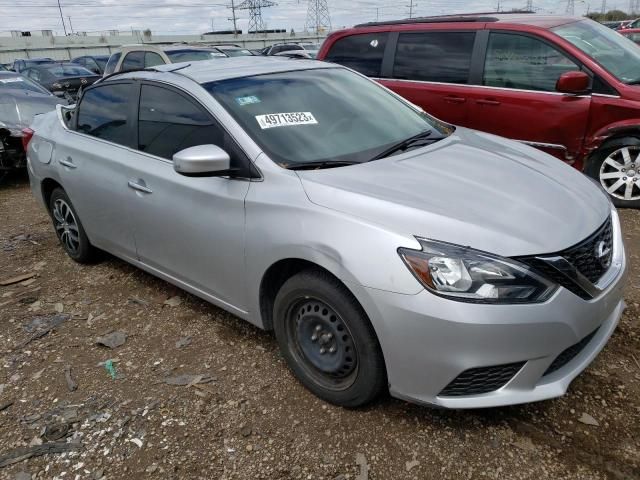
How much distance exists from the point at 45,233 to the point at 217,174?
3.72m

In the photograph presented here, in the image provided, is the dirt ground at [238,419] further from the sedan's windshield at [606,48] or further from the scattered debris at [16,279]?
the sedan's windshield at [606,48]

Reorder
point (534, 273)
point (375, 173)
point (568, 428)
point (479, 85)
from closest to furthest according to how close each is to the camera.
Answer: point (534, 273) < point (568, 428) < point (375, 173) < point (479, 85)

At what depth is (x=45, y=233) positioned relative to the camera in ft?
18.3

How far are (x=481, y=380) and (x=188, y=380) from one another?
162 centimetres

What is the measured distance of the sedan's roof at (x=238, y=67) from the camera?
3.30m

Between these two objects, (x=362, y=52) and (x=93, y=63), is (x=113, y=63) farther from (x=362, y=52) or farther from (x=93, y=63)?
(x=93, y=63)

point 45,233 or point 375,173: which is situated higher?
point 375,173

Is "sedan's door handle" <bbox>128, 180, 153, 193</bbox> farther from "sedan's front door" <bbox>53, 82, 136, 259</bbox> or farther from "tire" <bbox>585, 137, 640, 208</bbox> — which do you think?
"tire" <bbox>585, 137, 640, 208</bbox>

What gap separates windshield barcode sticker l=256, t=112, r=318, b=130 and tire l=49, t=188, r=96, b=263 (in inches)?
86.0

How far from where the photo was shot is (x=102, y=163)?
3736 millimetres

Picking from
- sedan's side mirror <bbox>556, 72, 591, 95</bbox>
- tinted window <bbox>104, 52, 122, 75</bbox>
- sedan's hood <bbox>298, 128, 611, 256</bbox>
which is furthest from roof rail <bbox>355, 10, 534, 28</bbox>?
tinted window <bbox>104, 52, 122, 75</bbox>

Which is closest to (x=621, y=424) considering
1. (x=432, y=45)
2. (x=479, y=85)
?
(x=479, y=85)

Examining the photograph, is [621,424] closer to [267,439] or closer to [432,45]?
[267,439]

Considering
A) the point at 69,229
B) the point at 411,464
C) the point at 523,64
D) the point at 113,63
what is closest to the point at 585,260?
the point at 411,464
